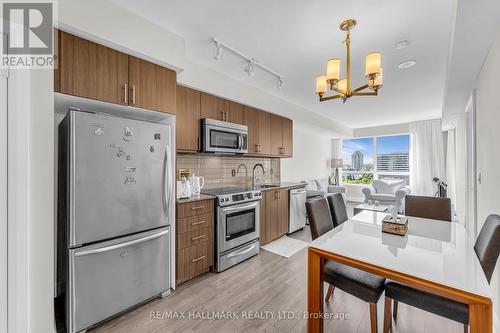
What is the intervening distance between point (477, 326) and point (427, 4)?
2.15m

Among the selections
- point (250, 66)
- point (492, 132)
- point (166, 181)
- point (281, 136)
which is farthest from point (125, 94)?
point (492, 132)

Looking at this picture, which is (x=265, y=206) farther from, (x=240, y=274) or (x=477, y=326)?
(x=477, y=326)

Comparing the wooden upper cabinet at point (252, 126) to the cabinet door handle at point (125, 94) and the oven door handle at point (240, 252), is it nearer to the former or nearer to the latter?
the oven door handle at point (240, 252)

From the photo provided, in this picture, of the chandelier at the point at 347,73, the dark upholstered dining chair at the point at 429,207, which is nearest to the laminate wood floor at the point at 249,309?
the dark upholstered dining chair at the point at 429,207

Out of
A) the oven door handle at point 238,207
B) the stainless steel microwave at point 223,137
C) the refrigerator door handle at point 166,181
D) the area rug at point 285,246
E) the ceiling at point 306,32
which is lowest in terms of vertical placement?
the area rug at point 285,246

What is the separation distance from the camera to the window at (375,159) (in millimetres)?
6840

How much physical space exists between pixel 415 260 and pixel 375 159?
22.7ft

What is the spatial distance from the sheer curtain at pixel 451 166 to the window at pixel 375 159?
981 millimetres

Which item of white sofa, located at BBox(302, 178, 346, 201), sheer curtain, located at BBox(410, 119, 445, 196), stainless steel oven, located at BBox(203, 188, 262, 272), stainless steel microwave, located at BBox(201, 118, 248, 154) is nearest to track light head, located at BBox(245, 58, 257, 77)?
stainless steel microwave, located at BBox(201, 118, 248, 154)

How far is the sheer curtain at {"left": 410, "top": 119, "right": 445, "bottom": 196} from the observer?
603 centimetres

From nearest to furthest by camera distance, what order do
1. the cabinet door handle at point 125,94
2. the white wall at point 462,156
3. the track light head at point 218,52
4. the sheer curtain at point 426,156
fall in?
the cabinet door handle at point 125,94
the track light head at point 218,52
the white wall at point 462,156
the sheer curtain at point 426,156

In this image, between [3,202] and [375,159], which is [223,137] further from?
[375,159]

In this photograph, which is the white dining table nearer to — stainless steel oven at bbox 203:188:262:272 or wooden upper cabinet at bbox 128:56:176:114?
stainless steel oven at bbox 203:188:262:272

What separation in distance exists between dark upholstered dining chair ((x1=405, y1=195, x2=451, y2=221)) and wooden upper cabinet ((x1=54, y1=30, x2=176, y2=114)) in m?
2.81
